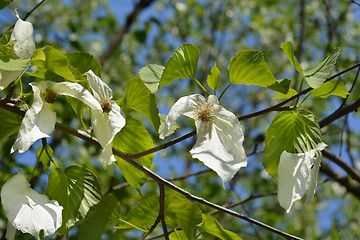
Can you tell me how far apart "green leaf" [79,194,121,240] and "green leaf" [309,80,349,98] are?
31cm

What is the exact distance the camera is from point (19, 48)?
1.50 ft

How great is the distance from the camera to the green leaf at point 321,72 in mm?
482

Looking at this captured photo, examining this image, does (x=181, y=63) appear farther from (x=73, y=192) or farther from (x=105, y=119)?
(x=73, y=192)

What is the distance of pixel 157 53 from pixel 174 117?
9.15ft

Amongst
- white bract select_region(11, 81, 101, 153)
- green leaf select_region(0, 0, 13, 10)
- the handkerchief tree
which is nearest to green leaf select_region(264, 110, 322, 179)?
the handkerchief tree

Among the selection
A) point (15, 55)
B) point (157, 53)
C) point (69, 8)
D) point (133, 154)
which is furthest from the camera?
point (157, 53)

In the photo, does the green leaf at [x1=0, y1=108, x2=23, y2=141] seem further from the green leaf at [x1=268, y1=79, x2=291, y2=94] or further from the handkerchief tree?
the green leaf at [x1=268, y1=79, x2=291, y2=94]

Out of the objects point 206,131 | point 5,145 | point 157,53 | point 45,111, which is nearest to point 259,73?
point 206,131

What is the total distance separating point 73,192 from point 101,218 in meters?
0.08

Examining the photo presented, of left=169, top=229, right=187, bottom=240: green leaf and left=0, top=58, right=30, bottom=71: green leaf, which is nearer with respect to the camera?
left=0, top=58, right=30, bottom=71: green leaf

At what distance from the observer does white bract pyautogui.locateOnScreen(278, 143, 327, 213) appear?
0.45m

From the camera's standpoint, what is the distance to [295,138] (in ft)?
1.73

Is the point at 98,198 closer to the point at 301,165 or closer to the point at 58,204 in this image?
the point at 58,204

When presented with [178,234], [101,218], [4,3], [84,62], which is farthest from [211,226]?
[4,3]
